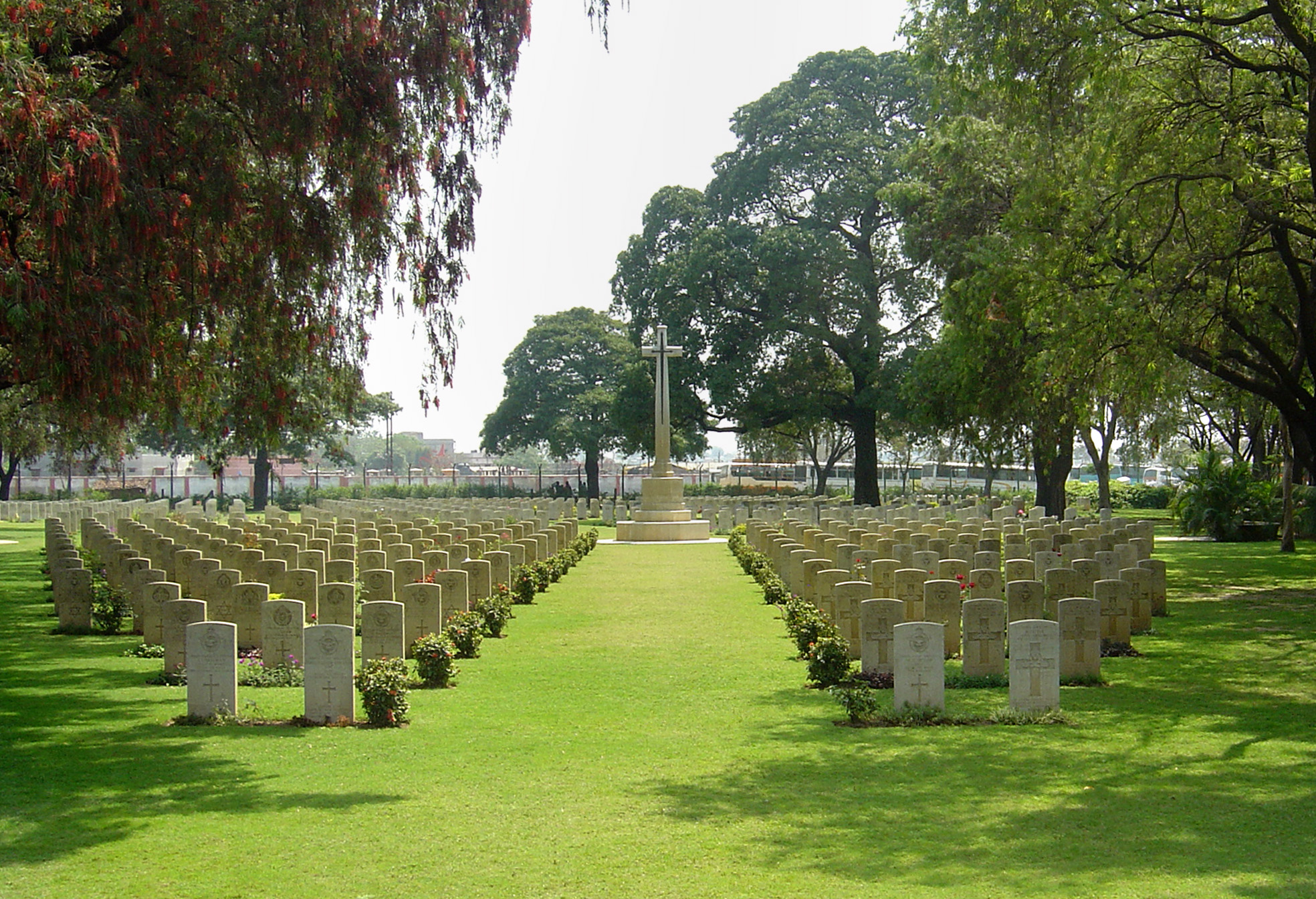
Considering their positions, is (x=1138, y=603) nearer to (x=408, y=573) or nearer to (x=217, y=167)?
(x=408, y=573)

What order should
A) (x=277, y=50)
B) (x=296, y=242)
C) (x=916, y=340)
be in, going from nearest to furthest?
1. (x=277, y=50)
2. (x=296, y=242)
3. (x=916, y=340)

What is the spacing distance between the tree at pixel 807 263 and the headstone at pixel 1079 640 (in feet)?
102

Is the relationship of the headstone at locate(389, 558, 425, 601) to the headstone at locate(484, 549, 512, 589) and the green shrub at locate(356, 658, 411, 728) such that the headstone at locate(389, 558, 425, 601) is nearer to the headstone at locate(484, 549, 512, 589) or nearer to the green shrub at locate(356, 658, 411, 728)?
the headstone at locate(484, 549, 512, 589)

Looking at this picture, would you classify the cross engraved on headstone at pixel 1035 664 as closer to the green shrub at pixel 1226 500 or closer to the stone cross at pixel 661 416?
the green shrub at pixel 1226 500

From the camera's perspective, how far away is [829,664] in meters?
11.7

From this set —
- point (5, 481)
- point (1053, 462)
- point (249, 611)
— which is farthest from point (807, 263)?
point (5, 481)

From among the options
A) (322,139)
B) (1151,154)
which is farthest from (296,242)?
(1151,154)

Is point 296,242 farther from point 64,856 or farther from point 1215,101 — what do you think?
point 1215,101

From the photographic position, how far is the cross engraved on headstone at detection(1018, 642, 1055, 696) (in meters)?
10.1

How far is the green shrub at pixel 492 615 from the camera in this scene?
50.3 ft

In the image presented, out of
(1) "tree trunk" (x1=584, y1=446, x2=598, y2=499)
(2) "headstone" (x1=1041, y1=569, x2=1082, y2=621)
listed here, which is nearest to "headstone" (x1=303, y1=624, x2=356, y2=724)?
(2) "headstone" (x1=1041, y1=569, x2=1082, y2=621)

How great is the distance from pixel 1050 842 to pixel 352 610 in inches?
344

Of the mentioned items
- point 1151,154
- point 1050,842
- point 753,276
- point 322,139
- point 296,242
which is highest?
point 753,276

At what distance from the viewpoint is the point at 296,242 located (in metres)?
9.87
